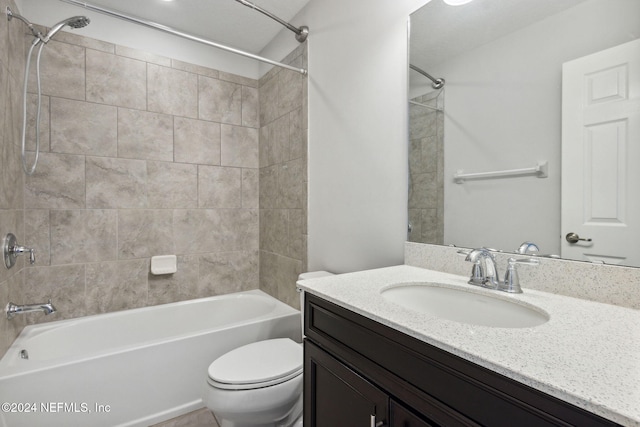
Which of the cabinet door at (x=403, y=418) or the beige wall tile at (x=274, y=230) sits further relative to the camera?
the beige wall tile at (x=274, y=230)

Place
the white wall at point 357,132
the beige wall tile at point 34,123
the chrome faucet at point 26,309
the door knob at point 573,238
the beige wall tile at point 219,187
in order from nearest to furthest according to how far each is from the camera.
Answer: the door knob at point 573,238 → the white wall at point 357,132 → the chrome faucet at point 26,309 → the beige wall tile at point 34,123 → the beige wall tile at point 219,187

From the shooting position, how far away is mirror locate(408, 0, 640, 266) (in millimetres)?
960

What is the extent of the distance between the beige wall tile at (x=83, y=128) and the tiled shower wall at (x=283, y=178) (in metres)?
1.13

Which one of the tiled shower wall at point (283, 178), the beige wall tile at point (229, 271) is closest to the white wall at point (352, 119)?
the tiled shower wall at point (283, 178)

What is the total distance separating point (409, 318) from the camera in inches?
29.9

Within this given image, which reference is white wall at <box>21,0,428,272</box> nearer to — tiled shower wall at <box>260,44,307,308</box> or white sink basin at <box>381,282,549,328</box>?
tiled shower wall at <box>260,44,307,308</box>

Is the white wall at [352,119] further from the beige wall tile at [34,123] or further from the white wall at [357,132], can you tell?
the beige wall tile at [34,123]

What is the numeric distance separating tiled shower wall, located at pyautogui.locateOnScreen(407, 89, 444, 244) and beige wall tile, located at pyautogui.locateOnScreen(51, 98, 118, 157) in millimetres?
2049

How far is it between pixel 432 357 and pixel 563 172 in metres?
0.74

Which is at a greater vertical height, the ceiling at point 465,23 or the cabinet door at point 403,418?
the ceiling at point 465,23

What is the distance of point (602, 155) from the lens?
87 centimetres

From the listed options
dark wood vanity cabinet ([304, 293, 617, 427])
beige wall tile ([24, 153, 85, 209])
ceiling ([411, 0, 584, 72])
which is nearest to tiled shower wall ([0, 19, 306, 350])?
beige wall tile ([24, 153, 85, 209])

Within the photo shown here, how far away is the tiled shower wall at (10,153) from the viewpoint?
1.52 metres

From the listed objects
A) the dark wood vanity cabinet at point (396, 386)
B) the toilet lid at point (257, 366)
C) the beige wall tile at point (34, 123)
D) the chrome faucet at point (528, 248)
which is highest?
the beige wall tile at point (34, 123)
